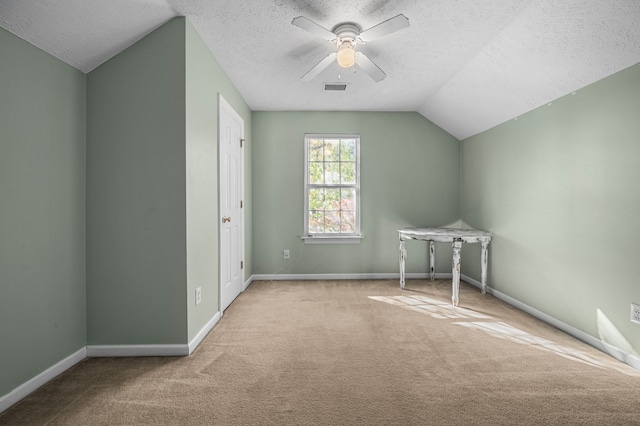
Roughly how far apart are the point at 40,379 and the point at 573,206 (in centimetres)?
387

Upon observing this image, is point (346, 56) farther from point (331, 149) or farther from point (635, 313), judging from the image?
point (635, 313)

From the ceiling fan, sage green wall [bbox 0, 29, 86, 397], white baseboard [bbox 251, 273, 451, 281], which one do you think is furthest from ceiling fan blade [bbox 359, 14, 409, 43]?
white baseboard [bbox 251, 273, 451, 281]

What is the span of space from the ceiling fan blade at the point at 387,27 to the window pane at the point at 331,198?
2418mm

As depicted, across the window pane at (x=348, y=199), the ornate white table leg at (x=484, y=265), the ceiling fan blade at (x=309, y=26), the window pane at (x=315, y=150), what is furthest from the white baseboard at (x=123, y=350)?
the ornate white table leg at (x=484, y=265)

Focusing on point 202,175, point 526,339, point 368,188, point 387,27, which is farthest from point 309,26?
point 526,339

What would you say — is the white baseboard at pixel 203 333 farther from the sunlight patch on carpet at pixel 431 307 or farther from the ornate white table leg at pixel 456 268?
the ornate white table leg at pixel 456 268

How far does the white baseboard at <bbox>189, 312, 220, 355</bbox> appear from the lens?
231 centimetres

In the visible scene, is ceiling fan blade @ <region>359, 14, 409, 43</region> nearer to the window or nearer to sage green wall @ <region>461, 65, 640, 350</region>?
sage green wall @ <region>461, 65, 640, 350</region>

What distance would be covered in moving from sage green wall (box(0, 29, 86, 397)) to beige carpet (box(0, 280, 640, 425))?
0.28 meters

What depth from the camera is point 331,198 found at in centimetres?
453

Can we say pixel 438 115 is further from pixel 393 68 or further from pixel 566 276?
pixel 566 276

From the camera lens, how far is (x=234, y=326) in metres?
2.79

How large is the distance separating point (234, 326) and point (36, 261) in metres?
1.48

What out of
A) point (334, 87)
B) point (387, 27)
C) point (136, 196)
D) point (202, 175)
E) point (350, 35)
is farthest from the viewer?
point (334, 87)
